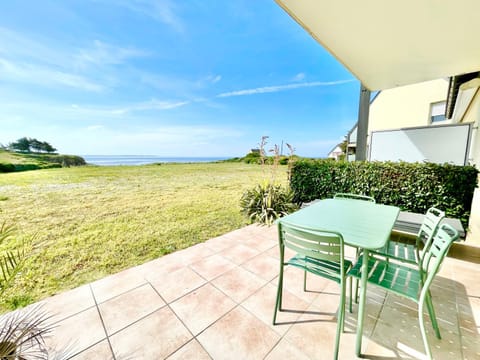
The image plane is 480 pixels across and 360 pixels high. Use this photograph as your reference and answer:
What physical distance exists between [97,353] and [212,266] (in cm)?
120

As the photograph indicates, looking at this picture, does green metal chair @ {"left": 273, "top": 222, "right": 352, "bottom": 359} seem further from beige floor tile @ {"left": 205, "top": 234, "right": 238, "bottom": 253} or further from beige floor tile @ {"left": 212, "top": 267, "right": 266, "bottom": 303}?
beige floor tile @ {"left": 205, "top": 234, "right": 238, "bottom": 253}

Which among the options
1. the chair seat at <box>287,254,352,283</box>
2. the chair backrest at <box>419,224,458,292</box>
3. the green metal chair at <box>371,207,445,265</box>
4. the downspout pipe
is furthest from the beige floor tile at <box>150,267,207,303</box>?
the downspout pipe

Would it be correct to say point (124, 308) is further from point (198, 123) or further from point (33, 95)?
point (198, 123)

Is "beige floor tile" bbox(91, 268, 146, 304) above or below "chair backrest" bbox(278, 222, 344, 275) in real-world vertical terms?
below

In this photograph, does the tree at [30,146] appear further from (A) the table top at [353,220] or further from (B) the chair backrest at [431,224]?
(B) the chair backrest at [431,224]

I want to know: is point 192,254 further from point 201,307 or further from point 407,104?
point 407,104

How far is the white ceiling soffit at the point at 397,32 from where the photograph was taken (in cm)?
174

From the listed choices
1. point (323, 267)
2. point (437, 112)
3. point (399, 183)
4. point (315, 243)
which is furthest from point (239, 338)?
point (437, 112)

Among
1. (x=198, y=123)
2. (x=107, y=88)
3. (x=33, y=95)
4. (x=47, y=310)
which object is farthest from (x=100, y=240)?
(x=198, y=123)

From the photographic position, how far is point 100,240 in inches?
121

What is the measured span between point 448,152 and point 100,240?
20.7ft

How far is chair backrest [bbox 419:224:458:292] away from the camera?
105 centimetres

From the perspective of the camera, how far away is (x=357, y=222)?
1611mm

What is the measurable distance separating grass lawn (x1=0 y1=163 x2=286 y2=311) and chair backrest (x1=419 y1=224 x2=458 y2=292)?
2627mm
